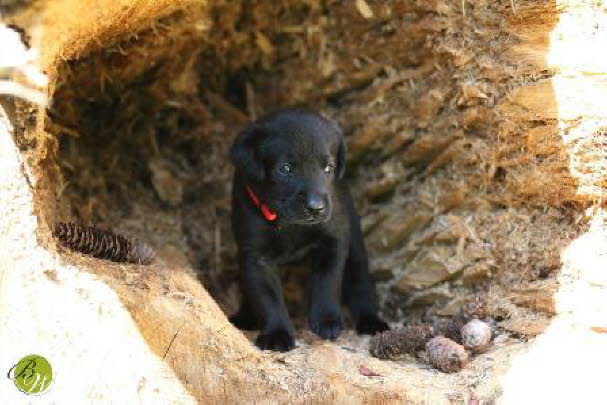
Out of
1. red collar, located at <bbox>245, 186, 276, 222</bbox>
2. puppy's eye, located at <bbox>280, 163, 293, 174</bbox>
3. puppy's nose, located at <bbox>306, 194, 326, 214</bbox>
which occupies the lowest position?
red collar, located at <bbox>245, 186, 276, 222</bbox>

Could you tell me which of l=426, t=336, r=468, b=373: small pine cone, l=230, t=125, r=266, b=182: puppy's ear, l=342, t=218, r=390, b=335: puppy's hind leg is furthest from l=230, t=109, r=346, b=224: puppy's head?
l=426, t=336, r=468, b=373: small pine cone

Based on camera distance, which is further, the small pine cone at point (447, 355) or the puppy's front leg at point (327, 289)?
the puppy's front leg at point (327, 289)

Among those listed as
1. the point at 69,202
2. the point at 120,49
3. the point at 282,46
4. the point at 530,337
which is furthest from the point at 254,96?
the point at 530,337

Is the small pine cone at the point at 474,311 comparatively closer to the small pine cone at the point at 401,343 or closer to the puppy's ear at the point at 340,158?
the small pine cone at the point at 401,343

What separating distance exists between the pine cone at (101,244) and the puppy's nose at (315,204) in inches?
28.2

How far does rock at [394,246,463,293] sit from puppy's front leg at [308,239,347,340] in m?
0.37

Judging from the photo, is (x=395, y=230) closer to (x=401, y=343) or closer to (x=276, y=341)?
(x=401, y=343)

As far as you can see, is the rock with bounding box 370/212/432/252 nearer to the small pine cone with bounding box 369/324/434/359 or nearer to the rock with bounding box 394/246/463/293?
the rock with bounding box 394/246/463/293

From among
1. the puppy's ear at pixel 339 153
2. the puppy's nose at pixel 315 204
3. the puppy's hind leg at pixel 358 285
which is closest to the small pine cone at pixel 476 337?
the puppy's hind leg at pixel 358 285

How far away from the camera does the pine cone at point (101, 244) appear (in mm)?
3340

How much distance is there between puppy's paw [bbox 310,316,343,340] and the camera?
12.9 ft

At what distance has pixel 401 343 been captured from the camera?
3.61 metres

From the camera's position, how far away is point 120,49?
416 cm

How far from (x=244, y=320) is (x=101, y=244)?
1002 mm
